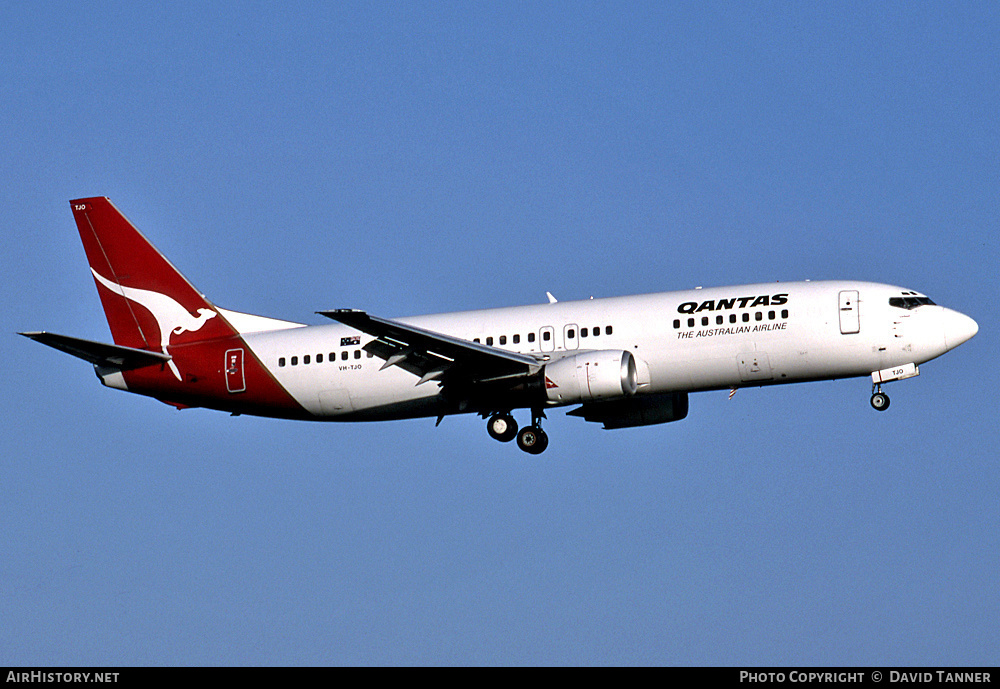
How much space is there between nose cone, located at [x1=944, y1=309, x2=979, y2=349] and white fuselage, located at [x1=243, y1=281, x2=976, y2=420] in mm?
30

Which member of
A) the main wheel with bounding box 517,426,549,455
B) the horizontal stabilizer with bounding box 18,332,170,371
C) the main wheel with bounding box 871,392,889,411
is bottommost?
the main wheel with bounding box 517,426,549,455

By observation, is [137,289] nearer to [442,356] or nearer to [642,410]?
[442,356]

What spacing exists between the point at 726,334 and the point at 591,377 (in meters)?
4.34

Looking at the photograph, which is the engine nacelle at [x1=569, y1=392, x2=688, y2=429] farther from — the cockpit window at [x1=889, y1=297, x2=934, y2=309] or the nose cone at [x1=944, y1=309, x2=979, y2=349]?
the nose cone at [x1=944, y1=309, x2=979, y2=349]

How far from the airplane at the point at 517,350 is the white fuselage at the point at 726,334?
1.7 inches

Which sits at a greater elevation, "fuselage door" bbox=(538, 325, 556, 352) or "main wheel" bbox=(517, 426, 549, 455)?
"fuselage door" bbox=(538, 325, 556, 352)

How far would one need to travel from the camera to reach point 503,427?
48.1 meters

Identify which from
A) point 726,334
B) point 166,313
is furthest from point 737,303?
point 166,313

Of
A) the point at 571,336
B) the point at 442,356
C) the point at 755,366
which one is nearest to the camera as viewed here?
the point at 755,366

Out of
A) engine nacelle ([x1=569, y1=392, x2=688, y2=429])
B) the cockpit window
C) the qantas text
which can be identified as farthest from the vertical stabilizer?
the cockpit window

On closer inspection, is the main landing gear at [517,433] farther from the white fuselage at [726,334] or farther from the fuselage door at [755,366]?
the fuselage door at [755,366]

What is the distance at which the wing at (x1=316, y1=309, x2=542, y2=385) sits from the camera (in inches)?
1730
